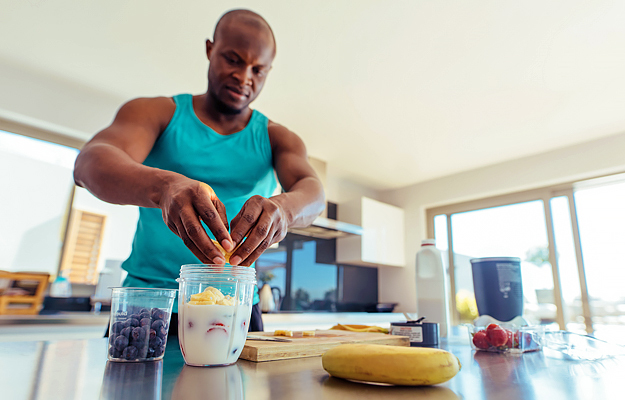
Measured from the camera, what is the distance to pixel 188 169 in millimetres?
1008

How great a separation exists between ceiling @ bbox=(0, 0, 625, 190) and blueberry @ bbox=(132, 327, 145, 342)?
5.82ft

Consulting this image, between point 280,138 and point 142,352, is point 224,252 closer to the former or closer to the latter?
point 142,352

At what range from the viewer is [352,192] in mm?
4559

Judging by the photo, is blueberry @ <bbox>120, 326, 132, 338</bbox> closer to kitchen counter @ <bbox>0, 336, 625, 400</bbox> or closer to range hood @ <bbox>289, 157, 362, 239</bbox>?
kitchen counter @ <bbox>0, 336, 625, 400</bbox>

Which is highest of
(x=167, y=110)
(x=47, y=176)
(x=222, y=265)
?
(x=47, y=176)

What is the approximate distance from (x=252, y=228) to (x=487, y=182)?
384 cm

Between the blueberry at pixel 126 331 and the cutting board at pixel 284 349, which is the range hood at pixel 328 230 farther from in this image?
the blueberry at pixel 126 331

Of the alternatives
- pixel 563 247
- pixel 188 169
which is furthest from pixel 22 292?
pixel 563 247

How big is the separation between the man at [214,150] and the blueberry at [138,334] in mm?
271

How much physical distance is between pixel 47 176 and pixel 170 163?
2132 mm

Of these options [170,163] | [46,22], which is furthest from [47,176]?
[170,163]

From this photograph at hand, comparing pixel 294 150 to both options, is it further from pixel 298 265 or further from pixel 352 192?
pixel 352 192

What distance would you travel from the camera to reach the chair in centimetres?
228

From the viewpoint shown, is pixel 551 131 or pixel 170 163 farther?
pixel 551 131
